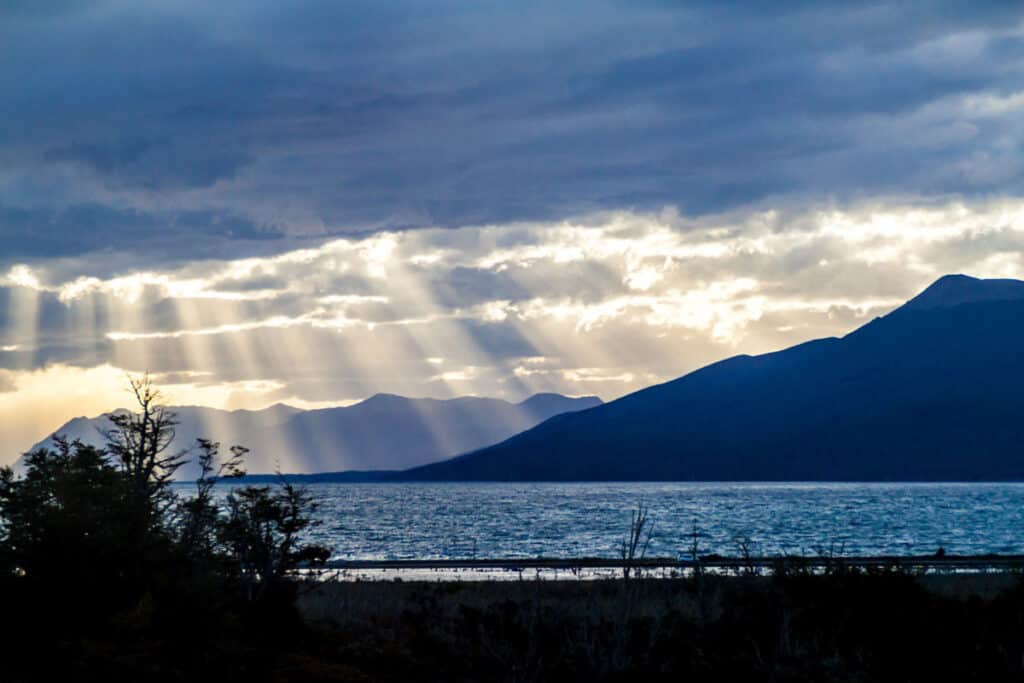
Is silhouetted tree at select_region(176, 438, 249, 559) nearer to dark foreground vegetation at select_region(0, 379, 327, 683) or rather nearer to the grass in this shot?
dark foreground vegetation at select_region(0, 379, 327, 683)

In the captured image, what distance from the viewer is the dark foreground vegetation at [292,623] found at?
1758 cm

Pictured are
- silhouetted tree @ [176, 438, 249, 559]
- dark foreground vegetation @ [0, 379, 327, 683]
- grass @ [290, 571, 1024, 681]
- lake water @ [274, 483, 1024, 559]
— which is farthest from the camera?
lake water @ [274, 483, 1024, 559]

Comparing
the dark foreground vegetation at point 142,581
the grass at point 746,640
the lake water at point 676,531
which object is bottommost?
the lake water at point 676,531

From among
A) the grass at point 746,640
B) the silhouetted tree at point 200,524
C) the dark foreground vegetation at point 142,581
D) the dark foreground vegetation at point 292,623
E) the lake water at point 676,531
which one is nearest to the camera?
the dark foreground vegetation at point 142,581

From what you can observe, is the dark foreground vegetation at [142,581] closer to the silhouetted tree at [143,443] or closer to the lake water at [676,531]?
the silhouetted tree at [143,443]

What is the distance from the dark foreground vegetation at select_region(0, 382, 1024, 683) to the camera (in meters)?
17.6

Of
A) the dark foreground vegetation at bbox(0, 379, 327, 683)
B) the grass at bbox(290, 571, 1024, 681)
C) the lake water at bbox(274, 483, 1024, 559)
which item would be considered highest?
the dark foreground vegetation at bbox(0, 379, 327, 683)

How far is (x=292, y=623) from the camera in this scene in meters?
21.6

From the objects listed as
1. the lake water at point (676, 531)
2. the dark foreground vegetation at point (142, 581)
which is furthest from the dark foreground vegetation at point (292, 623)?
the lake water at point (676, 531)

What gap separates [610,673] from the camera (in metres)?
17.4

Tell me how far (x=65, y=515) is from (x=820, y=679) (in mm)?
12885

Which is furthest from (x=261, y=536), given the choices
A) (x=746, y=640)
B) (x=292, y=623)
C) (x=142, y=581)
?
(x=746, y=640)

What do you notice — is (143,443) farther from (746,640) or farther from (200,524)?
(746,640)

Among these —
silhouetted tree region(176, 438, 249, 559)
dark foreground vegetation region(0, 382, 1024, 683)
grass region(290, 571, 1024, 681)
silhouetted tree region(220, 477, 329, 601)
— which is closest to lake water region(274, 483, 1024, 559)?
grass region(290, 571, 1024, 681)
